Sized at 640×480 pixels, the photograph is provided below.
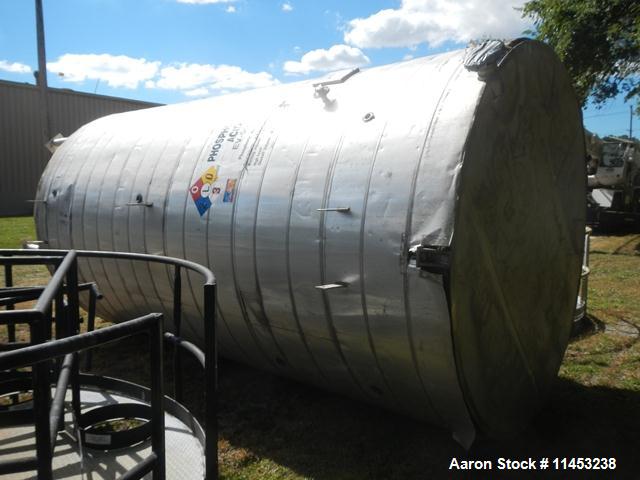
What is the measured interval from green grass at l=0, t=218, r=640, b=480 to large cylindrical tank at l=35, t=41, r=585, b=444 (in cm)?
36

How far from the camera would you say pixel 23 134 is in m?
28.4

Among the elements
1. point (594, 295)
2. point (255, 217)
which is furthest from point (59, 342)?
point (594, 295)

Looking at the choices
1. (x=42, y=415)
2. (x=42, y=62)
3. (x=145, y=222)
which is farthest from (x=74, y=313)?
(x=42, y=62)

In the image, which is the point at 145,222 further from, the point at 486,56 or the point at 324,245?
the point at 486,56

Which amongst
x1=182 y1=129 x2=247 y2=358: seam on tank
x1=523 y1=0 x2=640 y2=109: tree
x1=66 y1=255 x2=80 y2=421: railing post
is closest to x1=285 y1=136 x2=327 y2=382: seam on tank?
x1=182 y1=129 x2=247 y2=358: seam on tank

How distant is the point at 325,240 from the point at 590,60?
573 inches

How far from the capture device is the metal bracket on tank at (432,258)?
3.19 m

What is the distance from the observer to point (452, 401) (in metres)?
3.58

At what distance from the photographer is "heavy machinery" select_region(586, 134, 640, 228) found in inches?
795

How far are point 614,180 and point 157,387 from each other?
22.0 m

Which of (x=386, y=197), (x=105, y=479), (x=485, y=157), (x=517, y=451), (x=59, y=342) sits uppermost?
(x=485, y=157)

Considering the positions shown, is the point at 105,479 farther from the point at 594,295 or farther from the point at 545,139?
the point at 594,295

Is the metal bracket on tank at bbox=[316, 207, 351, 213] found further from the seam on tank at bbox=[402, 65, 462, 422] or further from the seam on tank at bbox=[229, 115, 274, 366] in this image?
the seam on tank at bbox=[229, 115, 274, 366]

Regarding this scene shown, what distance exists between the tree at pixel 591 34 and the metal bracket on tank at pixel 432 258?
44.3 feet
